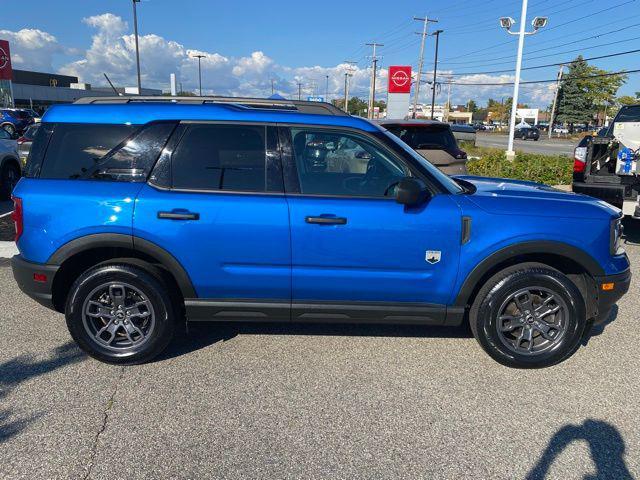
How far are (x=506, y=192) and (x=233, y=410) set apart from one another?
2.64 meters

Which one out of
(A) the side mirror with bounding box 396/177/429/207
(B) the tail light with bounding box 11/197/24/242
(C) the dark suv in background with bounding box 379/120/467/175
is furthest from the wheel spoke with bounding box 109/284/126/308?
(C) the dark suv in background with bounding box 379/120/467/175

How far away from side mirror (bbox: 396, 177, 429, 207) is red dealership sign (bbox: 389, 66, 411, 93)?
18606 millimetres

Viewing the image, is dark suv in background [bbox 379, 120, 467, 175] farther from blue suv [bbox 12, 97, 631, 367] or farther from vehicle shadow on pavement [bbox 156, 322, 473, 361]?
blue suv [bbox 12, 97, 631, 367]

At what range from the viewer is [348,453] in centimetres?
273

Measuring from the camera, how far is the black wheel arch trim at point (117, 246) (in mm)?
3479

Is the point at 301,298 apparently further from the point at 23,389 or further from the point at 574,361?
the point at 574,361

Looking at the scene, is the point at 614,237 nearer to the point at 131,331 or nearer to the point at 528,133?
the point at 131,331

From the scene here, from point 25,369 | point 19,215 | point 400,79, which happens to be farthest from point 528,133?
point 25,369

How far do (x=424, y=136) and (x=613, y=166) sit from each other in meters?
2.93

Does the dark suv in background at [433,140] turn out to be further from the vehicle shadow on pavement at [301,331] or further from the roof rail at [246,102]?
the roof rail at [246,102]

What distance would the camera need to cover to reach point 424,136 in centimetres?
828

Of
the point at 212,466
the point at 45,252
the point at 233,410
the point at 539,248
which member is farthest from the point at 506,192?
the point at 45,252

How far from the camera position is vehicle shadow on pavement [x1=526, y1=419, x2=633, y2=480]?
2.60 meters

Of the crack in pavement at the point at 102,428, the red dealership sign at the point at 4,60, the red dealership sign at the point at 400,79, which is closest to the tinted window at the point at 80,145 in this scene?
the crack in pavement at the point at 102,428
